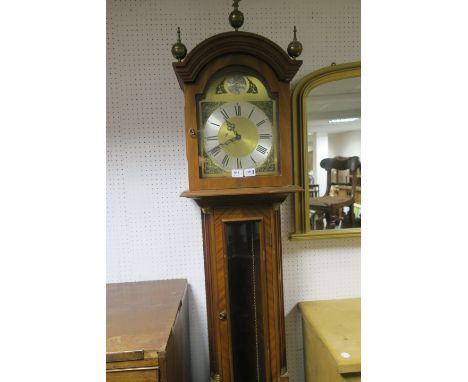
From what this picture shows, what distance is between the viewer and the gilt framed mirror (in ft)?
4.20

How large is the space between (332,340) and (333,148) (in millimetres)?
790

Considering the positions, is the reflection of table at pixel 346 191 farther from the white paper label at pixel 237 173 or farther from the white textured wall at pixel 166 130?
the white paper label at pixel 237 173

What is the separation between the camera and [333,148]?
1315 mm

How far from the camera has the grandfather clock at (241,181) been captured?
99 cm

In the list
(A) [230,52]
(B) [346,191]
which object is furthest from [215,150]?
(B) [346,191]

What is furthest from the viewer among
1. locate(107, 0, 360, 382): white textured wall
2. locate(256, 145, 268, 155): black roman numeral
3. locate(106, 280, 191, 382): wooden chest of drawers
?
locate(107, 0, 360, 382): white textured wall

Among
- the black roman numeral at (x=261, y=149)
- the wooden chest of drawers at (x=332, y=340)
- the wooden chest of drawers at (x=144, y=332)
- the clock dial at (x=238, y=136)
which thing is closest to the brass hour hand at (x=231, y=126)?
the clock dial at (x=238, y=136)

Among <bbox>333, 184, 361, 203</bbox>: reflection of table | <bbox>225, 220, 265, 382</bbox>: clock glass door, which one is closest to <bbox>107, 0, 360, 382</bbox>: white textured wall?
<bbox>333, 184, 361, 203</bbox>: reflection of table

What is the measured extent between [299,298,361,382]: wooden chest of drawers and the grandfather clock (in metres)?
0.16

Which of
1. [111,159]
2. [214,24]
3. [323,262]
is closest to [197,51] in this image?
[214,24]

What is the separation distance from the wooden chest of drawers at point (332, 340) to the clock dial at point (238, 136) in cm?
70

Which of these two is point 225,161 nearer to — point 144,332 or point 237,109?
point 237,109

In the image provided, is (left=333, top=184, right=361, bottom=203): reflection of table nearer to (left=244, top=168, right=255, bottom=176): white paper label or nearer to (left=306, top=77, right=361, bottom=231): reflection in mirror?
(left=306, top=77, right=361, bottom=231): reflection in mirror

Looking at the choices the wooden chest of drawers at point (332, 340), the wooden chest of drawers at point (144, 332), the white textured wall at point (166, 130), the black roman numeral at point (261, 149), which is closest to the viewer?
the wooden chest of drawers at point (144, 332)
